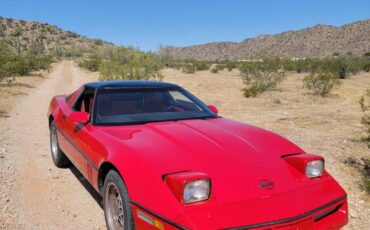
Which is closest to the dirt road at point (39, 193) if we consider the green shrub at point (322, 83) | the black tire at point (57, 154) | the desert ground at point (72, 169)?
the desert ground at point (72, 169)

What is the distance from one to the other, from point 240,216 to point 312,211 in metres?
0.63

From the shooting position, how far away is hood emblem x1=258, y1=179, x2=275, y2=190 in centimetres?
275

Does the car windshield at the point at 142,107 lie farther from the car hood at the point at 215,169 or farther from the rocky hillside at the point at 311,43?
the rocky hillside at the point at 311,43

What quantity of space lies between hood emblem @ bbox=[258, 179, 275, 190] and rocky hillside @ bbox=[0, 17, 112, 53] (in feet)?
306

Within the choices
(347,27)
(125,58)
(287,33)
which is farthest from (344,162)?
(287,33)

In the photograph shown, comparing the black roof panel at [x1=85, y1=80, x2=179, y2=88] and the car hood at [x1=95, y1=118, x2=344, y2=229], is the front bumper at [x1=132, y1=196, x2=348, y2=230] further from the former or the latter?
the black roof panel at [x1=85, y1=80, x2=179, y2=88]

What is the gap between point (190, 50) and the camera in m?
125

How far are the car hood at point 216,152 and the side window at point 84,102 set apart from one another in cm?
114

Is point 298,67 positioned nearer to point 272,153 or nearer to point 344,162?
point 344,162

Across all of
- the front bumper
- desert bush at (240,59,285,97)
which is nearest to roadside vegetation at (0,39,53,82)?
desert bush at (240,59,285,97)

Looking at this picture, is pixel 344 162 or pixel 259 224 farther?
pixel 344 162

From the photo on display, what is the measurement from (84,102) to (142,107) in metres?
1.09

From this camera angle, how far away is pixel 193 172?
273cm

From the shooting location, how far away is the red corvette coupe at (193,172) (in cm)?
254
